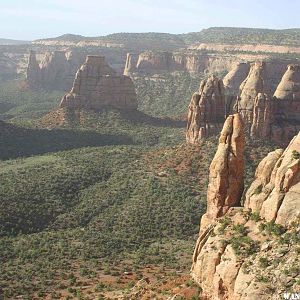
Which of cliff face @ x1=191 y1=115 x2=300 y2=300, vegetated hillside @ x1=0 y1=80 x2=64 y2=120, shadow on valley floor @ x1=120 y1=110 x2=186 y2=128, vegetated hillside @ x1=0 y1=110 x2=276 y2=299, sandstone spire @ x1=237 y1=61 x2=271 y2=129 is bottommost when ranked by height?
vegetated hillside @ x1=0 y1=110 x2=276 y2=299

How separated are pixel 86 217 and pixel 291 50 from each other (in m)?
120

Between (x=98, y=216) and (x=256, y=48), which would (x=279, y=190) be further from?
(x=256, y=48)

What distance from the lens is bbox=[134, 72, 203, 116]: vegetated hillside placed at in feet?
536

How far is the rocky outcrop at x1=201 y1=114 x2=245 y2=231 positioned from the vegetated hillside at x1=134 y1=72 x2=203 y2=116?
112450mm

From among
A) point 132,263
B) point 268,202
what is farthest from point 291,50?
point 268,202

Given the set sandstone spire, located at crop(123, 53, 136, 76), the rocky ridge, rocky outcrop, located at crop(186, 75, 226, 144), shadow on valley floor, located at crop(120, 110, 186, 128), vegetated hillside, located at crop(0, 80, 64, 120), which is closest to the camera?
the rocky ridge

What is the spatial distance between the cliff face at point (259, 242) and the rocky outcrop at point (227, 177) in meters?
0.64

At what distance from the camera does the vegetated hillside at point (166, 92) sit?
163375 millimetres

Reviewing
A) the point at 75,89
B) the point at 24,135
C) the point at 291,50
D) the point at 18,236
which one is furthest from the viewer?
the point at 291,50

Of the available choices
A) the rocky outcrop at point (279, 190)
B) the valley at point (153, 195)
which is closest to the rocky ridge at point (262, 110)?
the valley at point (153, 195)

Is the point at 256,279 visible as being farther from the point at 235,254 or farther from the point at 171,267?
the point at 171,267

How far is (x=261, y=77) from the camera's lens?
294 feet

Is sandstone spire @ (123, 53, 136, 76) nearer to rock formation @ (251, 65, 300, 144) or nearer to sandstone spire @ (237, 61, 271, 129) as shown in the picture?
sandstone spire @ (237, 61, 271, 129)

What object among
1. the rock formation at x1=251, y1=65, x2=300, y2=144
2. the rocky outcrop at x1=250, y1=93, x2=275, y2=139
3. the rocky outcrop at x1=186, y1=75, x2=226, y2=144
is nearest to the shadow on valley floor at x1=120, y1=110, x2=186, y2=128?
the rock formation at x1=251, y1=65, x2=300, y2=144
